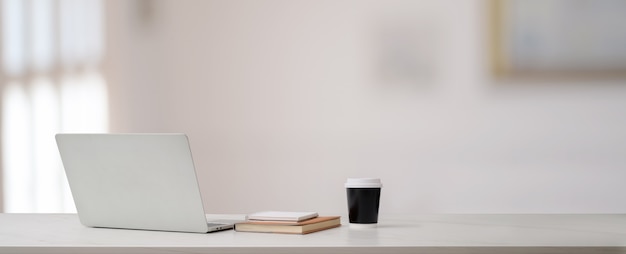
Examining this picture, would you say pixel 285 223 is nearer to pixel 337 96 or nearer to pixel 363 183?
pixel 363 183

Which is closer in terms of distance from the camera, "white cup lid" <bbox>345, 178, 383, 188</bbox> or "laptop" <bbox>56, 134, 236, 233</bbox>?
"laptop" <bbox>56, 134, 236, 233</bbox>

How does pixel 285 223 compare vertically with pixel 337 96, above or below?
below

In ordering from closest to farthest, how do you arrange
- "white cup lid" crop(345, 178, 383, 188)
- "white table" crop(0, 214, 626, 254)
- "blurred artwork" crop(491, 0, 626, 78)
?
"white table" crop(0, 214, 626, 254), "white cup lid" crop(345, 178, 383, 188), "blurred artwork" crop(491, 0, 626, 78)

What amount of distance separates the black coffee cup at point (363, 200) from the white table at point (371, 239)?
0.11ft

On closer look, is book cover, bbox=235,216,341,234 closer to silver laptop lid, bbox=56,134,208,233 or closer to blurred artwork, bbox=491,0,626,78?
silver laptop lid, bbox=56,134,208,233

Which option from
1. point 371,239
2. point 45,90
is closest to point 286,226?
point 371,239

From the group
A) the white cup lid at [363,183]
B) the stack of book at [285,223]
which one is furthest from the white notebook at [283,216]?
the white cup lid at [363,183]

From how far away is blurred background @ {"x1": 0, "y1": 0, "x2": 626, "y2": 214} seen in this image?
344cm

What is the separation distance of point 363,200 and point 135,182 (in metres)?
0.46

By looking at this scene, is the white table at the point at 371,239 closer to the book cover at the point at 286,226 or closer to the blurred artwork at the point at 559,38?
the book cover at the point at 286,226

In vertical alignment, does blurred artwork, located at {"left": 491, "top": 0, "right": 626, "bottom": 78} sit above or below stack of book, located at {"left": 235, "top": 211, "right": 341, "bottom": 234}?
above

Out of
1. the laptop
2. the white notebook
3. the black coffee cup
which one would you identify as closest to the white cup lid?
the black coffee cup

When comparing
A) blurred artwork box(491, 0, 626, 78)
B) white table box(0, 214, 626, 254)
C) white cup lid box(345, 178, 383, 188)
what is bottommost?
white table box(0, 214, 626, 254)

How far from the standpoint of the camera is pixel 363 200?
162cm
